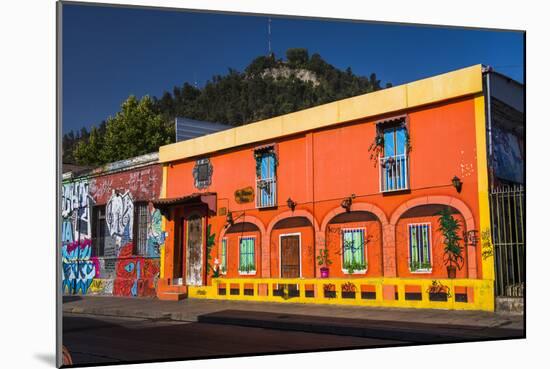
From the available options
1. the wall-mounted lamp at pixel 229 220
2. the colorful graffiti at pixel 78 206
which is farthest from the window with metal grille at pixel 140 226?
the wall-mounted lamp at pixel 229 220

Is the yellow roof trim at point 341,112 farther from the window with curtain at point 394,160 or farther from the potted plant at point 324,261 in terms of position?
the potted plant at point 324,261

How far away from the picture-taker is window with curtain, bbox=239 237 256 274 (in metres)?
12.4

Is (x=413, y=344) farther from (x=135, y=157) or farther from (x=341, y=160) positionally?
(x=135, y=157)

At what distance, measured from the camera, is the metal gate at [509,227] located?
11055 millimetres

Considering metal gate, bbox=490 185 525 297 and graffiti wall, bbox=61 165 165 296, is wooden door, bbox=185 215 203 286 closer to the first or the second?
graffiti wall, bbox=61 165 165 296

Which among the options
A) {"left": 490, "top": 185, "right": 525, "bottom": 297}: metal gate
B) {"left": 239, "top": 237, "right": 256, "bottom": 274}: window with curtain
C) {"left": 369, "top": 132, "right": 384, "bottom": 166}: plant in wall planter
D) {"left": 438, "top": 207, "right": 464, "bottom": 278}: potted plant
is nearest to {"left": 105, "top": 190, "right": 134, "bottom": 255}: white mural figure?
{"left": 239, "top": 237, "right": 256, "bottom": 274}: window with curtain

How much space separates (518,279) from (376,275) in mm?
2369

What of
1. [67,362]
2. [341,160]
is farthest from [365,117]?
[67,362]

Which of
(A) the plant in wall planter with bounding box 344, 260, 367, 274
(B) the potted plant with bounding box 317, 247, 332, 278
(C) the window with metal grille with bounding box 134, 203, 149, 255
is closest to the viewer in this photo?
(C) the window with metal grille with bounding box 134, 203, 149, 255

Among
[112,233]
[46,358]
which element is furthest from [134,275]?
[46,358]

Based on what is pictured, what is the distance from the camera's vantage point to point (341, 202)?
12242mm

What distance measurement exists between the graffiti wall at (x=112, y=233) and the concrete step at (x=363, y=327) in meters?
1.41

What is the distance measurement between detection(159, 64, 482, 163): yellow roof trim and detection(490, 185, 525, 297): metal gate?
6.00ft

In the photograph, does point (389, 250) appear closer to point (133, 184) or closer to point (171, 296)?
point (171, 296)
